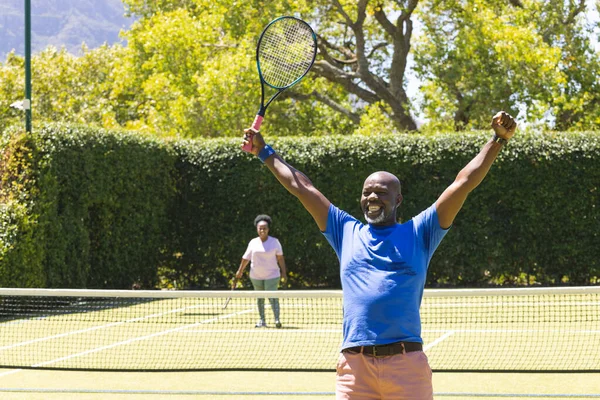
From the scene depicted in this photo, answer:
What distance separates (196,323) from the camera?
→ 15.0m

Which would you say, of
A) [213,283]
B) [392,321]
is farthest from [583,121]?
[392,321]

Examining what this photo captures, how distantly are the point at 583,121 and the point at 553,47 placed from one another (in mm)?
2468

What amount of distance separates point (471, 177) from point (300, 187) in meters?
0.96

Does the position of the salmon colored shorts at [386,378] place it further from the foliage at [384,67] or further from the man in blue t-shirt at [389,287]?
the foliage at [384,67]

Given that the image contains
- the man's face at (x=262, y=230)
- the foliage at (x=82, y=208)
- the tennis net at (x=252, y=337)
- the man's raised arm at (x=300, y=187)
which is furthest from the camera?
the foliage at (x=82, y=208)

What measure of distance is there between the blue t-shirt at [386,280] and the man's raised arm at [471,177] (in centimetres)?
6

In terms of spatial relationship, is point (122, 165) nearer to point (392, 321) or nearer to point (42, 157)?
point (42, 157)

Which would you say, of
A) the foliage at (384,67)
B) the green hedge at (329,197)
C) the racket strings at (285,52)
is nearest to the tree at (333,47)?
the foliage at (384,67)

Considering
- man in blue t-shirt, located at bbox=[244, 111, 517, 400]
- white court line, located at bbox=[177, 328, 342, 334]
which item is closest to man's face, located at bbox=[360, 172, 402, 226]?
man in blue t-shirt, located at bbox=[244, 111, 517, 400]

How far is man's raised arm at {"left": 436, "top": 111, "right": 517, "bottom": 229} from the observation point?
4.72 metres

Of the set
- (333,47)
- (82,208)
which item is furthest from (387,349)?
(333,47)

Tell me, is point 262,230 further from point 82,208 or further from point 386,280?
point 386,280

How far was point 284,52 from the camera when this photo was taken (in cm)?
723

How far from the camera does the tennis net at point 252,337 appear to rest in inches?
403
